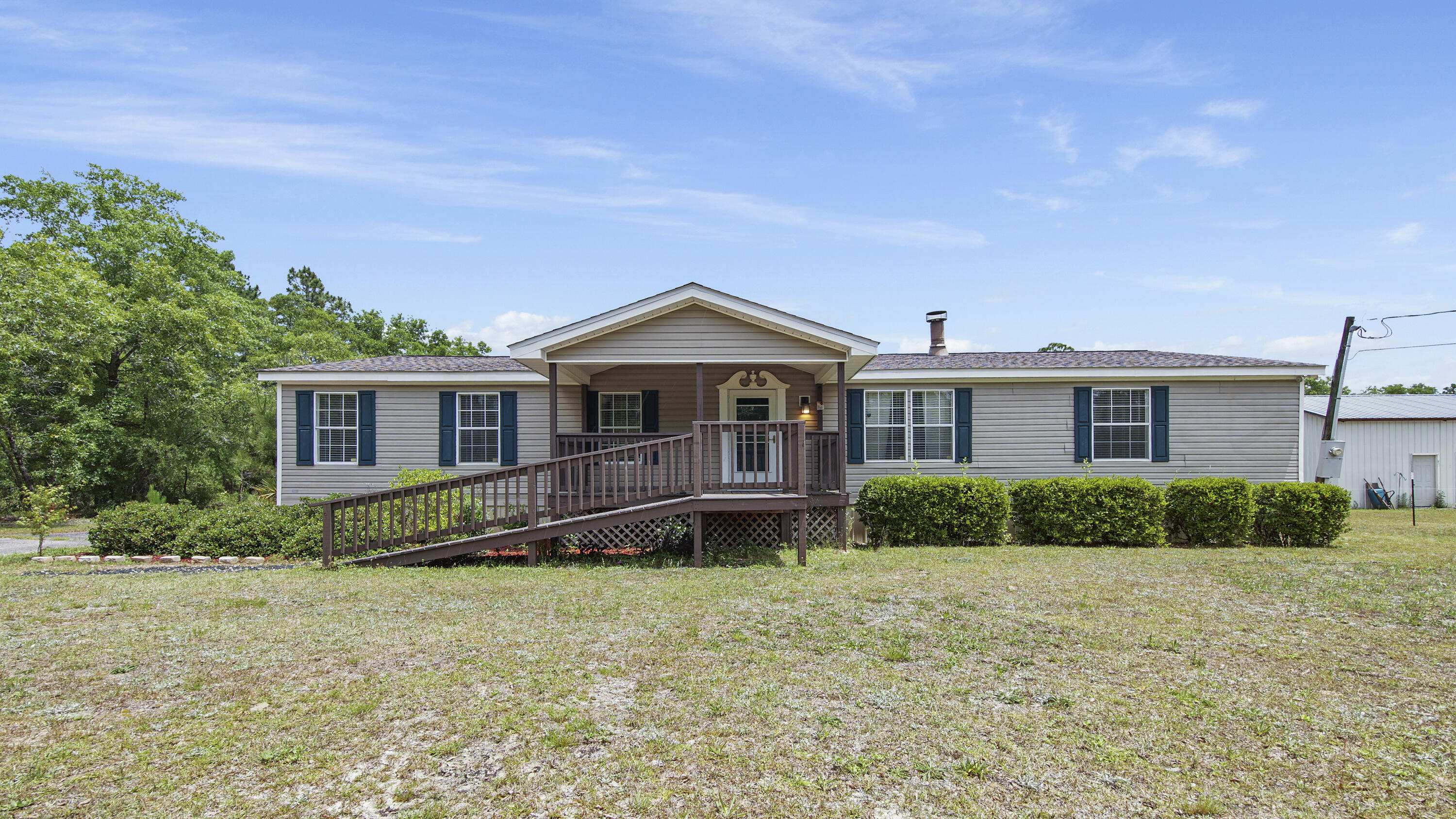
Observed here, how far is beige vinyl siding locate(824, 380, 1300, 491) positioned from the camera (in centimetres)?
1295

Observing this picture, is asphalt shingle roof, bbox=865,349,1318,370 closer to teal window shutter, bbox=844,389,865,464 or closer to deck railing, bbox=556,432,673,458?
teal window shutter, bbox=844,389,865,464

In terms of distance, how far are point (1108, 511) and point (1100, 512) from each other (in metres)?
0.13

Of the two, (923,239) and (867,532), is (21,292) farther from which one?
(923,239)

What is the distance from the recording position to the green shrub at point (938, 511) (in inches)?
447

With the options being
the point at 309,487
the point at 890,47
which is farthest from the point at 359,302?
the point at 890,47

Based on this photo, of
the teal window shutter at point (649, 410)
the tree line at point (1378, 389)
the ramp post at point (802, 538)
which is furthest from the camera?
the tree line at point (1378, 389)

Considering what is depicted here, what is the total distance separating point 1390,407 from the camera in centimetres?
2167

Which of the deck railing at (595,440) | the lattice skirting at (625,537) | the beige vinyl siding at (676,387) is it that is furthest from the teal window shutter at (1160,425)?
the deck railing at (595,440)

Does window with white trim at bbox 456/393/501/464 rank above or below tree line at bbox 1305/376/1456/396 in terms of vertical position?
below

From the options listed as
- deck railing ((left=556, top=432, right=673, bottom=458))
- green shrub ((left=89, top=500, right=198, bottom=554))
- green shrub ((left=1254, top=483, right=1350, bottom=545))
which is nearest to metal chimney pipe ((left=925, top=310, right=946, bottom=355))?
green shrub ((left=1254, top=483, right=1350, bottom=545))

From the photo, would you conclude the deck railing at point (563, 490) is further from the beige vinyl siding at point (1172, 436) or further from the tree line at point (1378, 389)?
the tree line at point (1378, 389)

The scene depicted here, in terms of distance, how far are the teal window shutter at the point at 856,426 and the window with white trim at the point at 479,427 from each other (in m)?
6.59

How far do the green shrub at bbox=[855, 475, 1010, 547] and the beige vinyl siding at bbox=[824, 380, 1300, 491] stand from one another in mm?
1591

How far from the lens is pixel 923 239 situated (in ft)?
67.8
